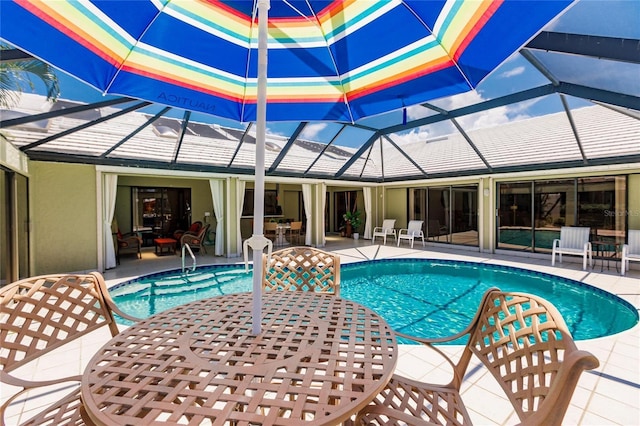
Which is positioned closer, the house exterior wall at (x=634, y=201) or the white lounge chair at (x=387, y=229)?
the house exterior wall at (x=634, y=201)

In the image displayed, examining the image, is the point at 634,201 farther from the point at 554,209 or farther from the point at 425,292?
the point at 425,292

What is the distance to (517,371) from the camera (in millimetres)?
1306

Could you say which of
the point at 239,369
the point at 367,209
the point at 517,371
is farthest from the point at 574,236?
the point at 239,369

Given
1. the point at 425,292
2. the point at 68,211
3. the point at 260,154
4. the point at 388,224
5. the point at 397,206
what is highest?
the point at 260,154

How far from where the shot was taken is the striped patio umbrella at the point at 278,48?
1.52 m

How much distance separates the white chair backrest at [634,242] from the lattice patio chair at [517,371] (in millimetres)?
8124

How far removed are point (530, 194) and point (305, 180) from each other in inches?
280

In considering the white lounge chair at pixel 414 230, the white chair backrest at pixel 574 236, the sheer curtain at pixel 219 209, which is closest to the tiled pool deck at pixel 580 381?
the white chair backrest at pixel 574 236

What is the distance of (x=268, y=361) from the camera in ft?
4.19

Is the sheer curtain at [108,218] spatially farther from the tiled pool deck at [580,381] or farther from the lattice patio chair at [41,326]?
the lattice patio chair at [41,326]

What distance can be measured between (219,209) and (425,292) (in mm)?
6271

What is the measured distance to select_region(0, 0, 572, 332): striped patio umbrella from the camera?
1.52 metres

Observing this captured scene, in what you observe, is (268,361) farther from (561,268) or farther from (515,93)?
(561,268)

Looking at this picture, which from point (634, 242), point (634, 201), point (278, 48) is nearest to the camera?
point (278, 48)
